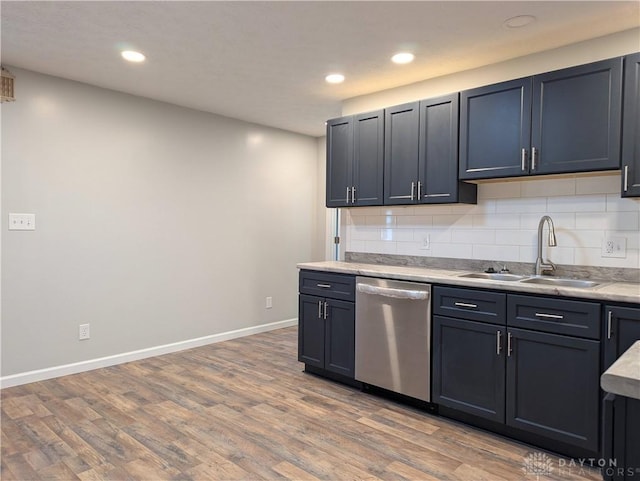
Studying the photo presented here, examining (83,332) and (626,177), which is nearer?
(626,177)

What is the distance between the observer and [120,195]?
400cm

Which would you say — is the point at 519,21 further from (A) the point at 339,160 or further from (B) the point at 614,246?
(A) the point at 339,160

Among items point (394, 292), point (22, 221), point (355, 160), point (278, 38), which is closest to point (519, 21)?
point (278, 38)

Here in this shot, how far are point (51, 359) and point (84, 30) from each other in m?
2.55

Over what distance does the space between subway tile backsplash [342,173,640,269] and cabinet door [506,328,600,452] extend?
74 cm

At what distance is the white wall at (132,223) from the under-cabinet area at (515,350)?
2.12 metres

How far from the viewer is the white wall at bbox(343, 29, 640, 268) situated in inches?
107

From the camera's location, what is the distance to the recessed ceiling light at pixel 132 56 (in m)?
3.06

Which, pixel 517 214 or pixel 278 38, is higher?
pixel 278 38

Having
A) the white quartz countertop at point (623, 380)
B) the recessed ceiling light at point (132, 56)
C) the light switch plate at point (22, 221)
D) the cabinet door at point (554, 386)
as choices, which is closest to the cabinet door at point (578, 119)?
the cabinet door at point (554, 386)

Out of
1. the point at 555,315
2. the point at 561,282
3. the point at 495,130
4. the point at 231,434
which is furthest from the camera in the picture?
the point at 495,130

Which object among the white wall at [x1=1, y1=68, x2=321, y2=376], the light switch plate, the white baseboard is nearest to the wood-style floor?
the white baseboard

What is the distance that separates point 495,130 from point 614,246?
1.03 metres

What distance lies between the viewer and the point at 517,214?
10.2ft
